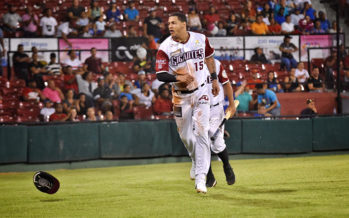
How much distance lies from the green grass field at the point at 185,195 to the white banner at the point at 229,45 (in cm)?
779

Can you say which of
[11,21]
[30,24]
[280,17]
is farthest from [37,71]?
[280,17]

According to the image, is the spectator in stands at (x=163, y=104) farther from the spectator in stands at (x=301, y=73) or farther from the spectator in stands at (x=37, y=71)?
the spectator in stands at (x=301, y=73)

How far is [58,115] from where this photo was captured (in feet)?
51.1

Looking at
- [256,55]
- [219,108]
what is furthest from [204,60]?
[256,55]

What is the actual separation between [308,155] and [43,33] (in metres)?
9.63

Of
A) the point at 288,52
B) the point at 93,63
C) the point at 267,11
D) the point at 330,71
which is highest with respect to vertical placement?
the point at 267,11

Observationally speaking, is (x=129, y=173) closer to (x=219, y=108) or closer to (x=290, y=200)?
(x=219, y=108)

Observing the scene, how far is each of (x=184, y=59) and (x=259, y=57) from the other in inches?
476

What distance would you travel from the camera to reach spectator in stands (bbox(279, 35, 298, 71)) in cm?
1995

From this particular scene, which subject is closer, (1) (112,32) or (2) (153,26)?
(1) (112,32)

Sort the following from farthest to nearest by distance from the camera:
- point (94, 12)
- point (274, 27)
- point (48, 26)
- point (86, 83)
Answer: point (274, 27) → point (94, 12) → point (48, 26) → point (86, 83)

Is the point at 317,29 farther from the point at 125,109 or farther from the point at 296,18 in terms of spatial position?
the point at 125,109

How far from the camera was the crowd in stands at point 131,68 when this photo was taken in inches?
649

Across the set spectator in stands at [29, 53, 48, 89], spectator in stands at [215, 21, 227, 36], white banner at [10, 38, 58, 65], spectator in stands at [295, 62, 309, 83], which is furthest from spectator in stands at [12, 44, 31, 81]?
spectator in stands at [295, 62, 309, 83]
